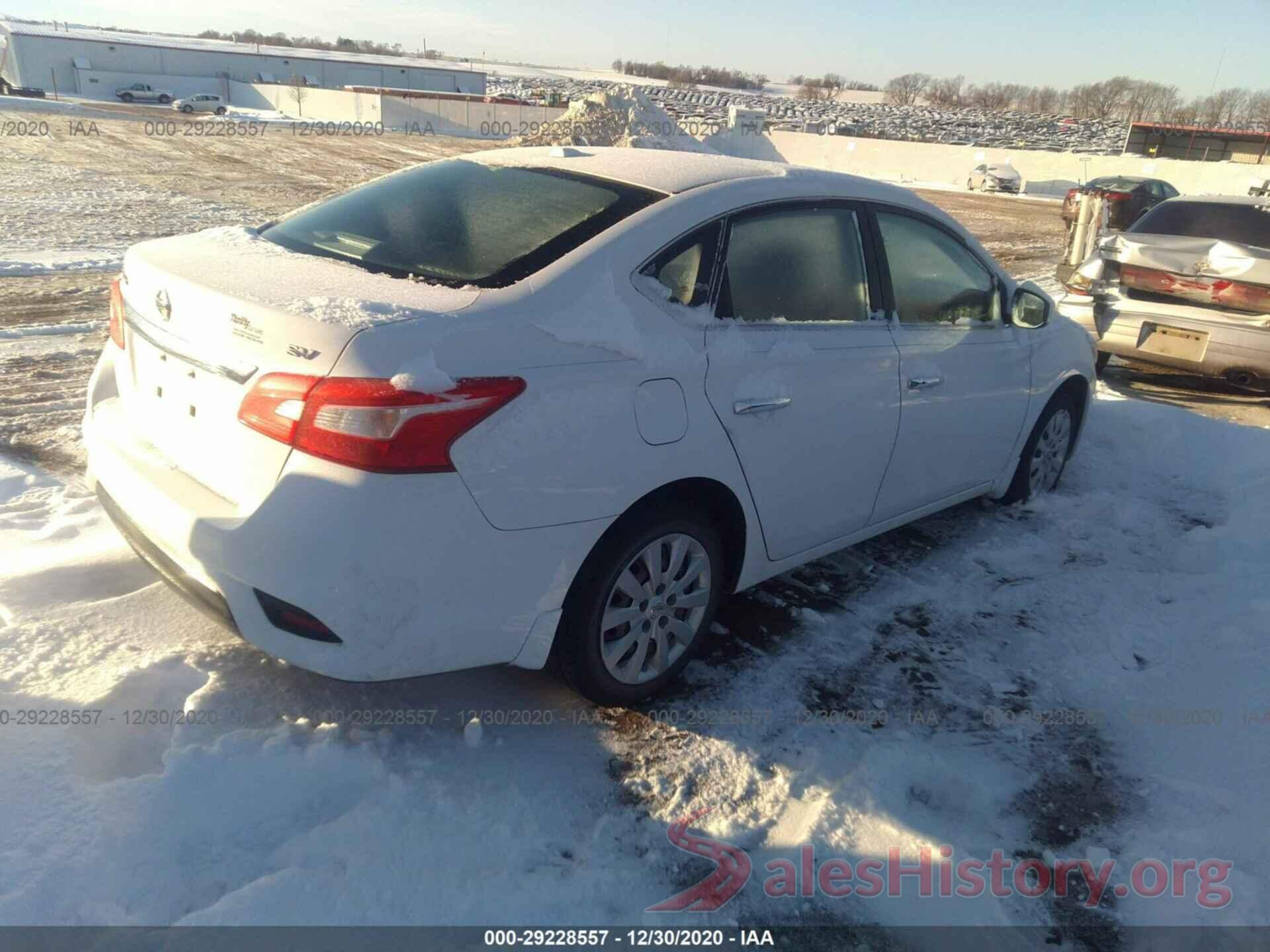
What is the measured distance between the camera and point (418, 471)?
2.20 metres

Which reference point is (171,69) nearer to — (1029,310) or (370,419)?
(1029,310)

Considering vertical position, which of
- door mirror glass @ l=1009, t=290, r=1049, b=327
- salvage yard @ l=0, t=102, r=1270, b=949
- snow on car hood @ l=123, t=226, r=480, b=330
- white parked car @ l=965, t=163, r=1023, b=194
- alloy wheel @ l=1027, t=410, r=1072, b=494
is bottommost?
salvage yard @ l=0, t=102, r=1270, b=949

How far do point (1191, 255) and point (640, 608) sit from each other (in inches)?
244

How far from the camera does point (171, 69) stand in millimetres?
71688

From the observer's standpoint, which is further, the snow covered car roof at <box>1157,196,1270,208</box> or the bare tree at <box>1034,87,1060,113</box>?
the bare tree at <box>1034,87,1060,113</box>

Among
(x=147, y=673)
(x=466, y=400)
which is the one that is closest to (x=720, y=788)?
(x=466, y=400)

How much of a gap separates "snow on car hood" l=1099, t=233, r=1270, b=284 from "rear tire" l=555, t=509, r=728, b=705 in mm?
5694

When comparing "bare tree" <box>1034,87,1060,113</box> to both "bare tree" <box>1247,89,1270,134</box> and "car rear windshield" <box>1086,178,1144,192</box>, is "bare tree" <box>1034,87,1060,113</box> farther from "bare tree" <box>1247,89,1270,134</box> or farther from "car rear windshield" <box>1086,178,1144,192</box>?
"car rear windshield" <box>1086,178,1144,192</box>

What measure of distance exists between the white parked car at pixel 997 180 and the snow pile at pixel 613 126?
11198 mm

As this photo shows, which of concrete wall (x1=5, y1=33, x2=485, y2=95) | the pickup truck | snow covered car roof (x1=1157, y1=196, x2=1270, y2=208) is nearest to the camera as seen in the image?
snow covered car roof (x1=1157, y1=196, x2=1270, y2=208)

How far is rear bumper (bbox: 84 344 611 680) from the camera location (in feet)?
7.22

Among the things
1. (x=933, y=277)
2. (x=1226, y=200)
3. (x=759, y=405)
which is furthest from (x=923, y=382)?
(x=1226, y=200)

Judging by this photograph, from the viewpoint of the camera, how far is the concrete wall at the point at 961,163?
98.1 feet

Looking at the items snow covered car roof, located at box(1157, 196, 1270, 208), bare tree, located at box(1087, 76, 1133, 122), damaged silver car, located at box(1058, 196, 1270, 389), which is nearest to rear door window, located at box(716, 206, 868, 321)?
damaged silver car, located at box(1058, 196, 1270, 389)
